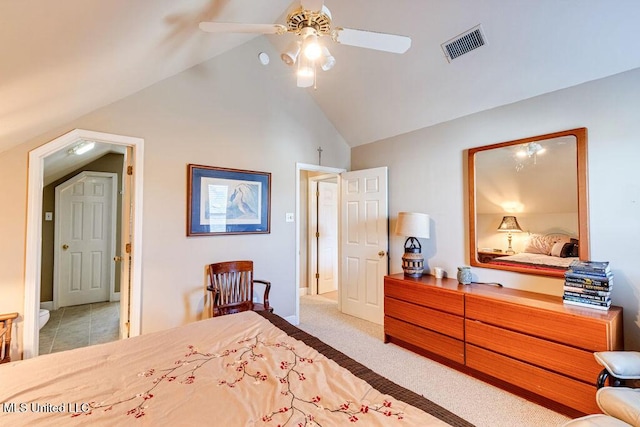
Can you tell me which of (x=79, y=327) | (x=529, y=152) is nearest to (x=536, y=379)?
(x=529, y=152)

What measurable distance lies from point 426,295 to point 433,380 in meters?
0.74

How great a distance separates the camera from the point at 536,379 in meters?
2.15

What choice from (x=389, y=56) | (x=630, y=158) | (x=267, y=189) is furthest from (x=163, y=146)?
(x=630, y=158)

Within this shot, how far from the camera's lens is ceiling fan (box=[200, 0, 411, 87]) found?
1.62 metres

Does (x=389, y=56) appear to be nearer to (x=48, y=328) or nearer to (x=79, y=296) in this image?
(x=48, y=328)

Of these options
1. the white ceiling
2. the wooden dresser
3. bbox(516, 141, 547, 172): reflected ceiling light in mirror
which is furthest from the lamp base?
the white ceiling

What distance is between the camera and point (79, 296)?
4.38 meters

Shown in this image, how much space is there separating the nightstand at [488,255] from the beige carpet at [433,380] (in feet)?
3.65

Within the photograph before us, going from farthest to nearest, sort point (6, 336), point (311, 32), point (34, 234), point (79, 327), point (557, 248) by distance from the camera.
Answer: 1. point (79, 327)
2. point (557, 248)
3. point (34, 234)
4. point (6, 336)
5. point (311, 32)

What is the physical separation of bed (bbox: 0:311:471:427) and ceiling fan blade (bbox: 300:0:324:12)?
5.88ft

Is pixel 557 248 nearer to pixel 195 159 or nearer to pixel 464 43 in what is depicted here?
pixel 464 43

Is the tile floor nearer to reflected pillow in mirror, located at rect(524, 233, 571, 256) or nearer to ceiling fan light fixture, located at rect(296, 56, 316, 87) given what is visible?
ceiling fan light fixture, located at rect(296, 56, 316, 87)

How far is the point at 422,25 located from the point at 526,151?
1480 mm

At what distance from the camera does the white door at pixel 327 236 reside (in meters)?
5.36
